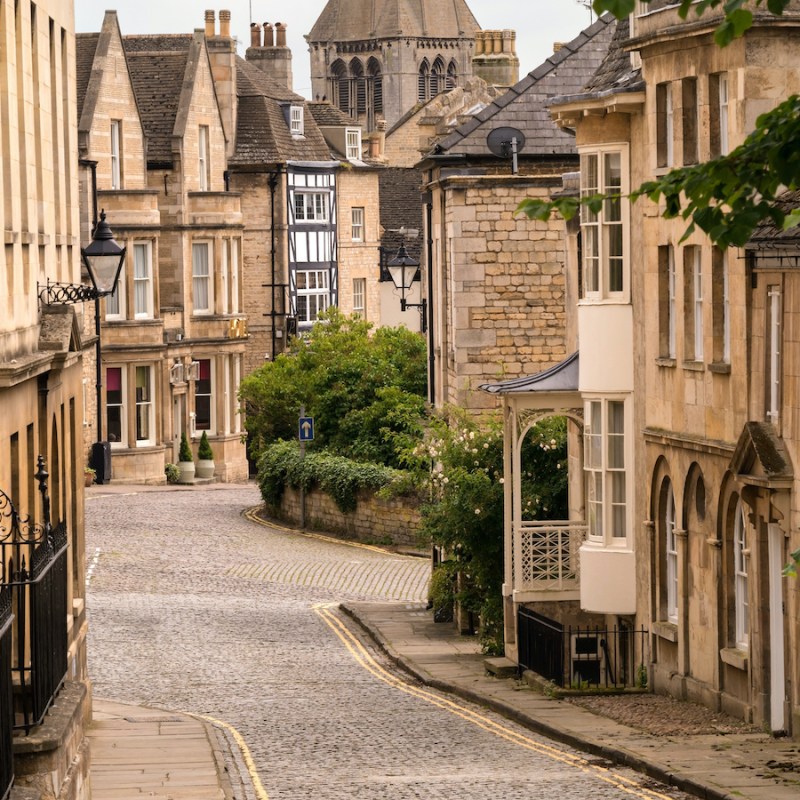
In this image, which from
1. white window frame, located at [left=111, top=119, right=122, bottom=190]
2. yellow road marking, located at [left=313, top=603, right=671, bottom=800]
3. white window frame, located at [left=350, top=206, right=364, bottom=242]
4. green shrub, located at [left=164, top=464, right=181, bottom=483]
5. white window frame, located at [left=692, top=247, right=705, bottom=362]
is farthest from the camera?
white window frame, located at [left=350, top=206, right=364, bottom=242]

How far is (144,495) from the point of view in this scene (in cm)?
5175

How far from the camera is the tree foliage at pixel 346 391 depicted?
150ft

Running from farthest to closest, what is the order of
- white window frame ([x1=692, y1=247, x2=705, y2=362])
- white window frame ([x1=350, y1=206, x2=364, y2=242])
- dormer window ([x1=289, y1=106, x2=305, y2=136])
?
white window frame ([x1=350, y1=206, x2=364, y2=242]) < dormer window ([x1=289, y1=106, x2=305, y2=136]) < white window frame ([x1=692, y1=247, x2=705, y2=362])

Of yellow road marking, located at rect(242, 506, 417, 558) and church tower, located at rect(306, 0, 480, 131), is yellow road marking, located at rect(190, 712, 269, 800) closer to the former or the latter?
yellow road marking, located at rect(242, 506, 417, 558)

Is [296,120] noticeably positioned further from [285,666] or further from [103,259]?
[103,259]

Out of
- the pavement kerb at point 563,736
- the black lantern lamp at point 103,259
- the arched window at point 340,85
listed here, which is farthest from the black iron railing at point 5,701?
the arched window at point 340,85

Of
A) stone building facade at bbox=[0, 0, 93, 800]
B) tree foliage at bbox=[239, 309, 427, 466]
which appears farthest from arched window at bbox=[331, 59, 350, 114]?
stone building facade at bbox=[0, 0, 93, 800]

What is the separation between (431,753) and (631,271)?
7.15 meters

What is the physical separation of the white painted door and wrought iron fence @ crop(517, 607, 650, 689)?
13.5 ft

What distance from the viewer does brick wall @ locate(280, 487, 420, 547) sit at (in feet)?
138

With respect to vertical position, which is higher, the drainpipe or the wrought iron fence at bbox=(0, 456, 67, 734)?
the drainpipe

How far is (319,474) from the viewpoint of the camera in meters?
44.5

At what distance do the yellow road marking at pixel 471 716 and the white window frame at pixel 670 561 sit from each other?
8.26ft

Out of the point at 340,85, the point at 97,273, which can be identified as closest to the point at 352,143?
the point at 97,273
